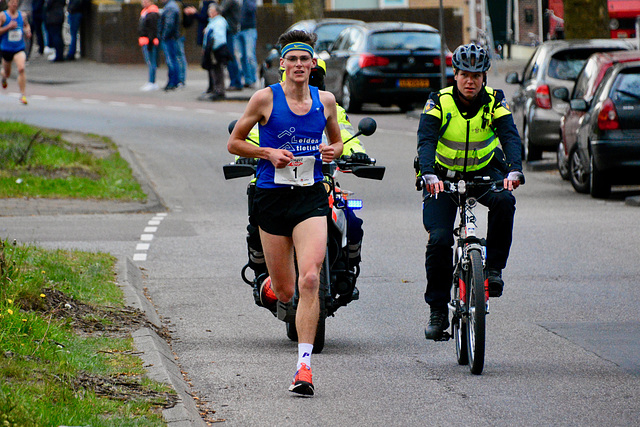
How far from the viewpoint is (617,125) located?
16078 mm

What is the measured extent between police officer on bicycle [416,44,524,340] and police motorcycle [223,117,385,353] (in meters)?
0.35

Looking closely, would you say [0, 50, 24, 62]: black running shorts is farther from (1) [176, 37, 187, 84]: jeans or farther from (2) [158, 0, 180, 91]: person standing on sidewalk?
(1) [176, 37, 187, 84]: jeans

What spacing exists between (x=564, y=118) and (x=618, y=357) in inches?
418

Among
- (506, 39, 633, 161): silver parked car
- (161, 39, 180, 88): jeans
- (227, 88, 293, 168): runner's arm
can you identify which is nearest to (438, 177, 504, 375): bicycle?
(227, 88, 293, 168): runner's arm

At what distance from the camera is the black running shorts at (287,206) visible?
7043mm

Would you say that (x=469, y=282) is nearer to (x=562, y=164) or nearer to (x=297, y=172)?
(x=297, y=172)

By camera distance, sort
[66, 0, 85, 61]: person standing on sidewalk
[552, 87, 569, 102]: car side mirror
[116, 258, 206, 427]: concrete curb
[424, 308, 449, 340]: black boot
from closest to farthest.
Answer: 1. [116, 258, 206, 427]: concrete curb
2. [424, 308, 449, 340]: black boot
3. [552, 87, 569, 102]: car side mirror
4. [66, 0, 85, 61]: person standing on sidewalk

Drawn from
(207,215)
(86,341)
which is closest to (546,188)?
(207,215)

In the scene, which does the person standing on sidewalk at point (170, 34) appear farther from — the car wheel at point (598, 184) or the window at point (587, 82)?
the car wheel at point (598, 184)

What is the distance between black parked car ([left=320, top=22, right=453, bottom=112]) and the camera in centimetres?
2645

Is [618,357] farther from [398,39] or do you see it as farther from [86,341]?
[398,39]

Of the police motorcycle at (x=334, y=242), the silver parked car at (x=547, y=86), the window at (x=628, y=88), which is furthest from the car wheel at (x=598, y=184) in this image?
the police motorcycle at (x=334, y=242)

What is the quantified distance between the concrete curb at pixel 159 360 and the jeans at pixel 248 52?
21.9 metres

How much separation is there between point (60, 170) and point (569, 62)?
25.7 ft
